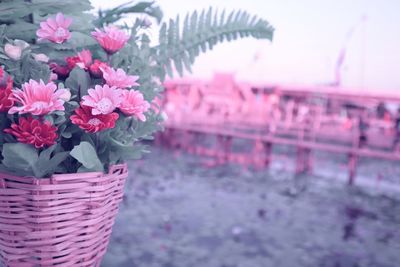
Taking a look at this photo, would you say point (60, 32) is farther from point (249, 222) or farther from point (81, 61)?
point (249, 222)

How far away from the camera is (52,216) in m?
0.61

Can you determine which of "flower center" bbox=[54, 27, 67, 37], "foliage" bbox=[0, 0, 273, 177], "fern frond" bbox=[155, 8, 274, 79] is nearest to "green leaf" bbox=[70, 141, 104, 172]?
"foliage" bbox=[0, 0, 273, 177]

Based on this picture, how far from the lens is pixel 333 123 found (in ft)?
50.4

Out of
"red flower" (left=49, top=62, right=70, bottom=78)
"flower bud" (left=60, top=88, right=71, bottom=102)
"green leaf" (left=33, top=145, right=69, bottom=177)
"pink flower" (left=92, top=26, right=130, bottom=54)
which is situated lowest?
"green leaf" (left=33, top=145, right=69, bottom=177)

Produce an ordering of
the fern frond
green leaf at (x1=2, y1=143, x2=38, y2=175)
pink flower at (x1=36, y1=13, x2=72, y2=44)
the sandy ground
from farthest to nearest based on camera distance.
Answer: the sandy ground, the fern frond, pink flower at (x1=36, y1=13, x2=72, y2=44), green leaf at (x1=2, y1=143, x2=38, y2=175)

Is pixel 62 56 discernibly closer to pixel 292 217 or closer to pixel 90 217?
pixel 90 217

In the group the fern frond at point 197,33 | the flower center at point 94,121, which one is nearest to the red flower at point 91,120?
the flower center at point 94,121

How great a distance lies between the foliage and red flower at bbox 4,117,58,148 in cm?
1

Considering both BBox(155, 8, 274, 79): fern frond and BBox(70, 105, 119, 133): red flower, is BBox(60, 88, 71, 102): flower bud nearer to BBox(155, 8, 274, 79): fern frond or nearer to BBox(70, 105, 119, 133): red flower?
BBox(70, 105, 119, 133): red flower

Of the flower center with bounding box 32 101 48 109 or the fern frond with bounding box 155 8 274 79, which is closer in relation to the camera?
the flower center with bounding box 32 101 48 109

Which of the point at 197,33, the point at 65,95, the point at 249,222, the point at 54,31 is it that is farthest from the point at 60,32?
the point at 249,222

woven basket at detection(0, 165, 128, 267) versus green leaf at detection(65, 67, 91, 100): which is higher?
green leaf at detection(65, 67, 91, 100)

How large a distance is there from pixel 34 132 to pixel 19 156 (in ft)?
0.14

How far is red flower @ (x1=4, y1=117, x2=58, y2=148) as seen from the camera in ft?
1.92
